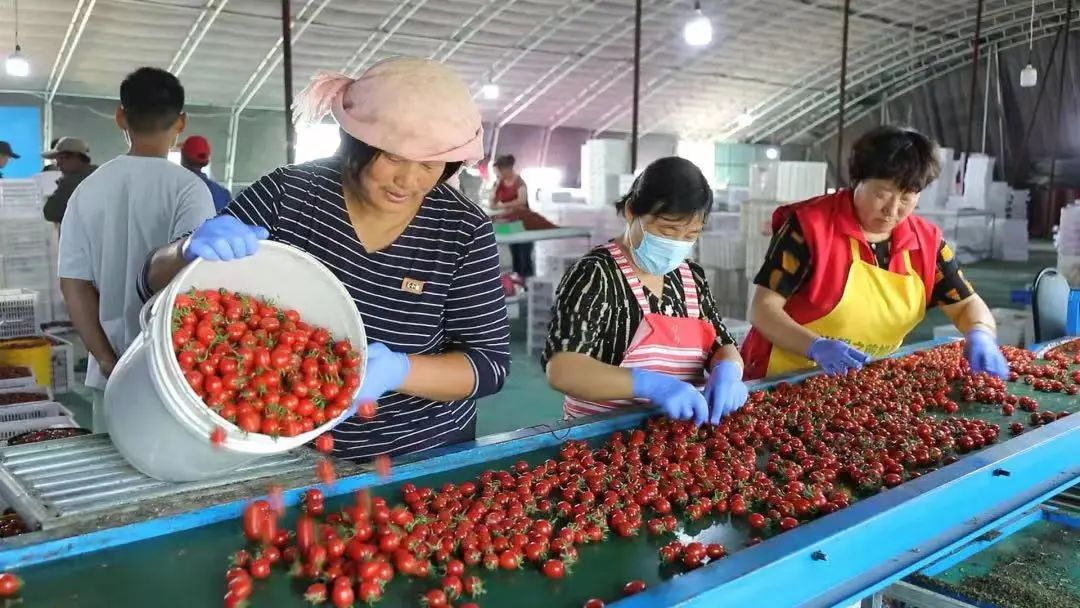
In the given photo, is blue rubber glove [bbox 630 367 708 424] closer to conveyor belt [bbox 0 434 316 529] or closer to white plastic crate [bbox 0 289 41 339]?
conveyor belt [bbox 0 434 316 529]

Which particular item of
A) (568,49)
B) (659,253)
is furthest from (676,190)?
(568,49)

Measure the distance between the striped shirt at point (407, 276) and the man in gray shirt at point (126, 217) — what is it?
1.15m

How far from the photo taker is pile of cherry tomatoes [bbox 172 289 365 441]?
1408 mm

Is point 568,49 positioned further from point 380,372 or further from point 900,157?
point 380,372

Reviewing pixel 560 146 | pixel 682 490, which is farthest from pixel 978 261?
pixel 682 490

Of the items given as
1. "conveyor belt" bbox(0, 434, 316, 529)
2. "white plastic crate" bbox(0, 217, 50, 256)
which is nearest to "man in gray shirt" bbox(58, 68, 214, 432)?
"conveyor belt" bbox(0, 434, 316, 529)

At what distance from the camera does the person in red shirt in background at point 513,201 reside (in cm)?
1038

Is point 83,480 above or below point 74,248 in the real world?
below

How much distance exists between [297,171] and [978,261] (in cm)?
1518

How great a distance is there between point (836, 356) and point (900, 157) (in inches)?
26.1

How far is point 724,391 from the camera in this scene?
2.29 m

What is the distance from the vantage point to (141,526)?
1450mm

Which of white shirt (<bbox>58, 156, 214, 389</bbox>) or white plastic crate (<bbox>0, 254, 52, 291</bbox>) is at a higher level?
white shirt (<bbox>58, 156, 214, 389</bbox>)

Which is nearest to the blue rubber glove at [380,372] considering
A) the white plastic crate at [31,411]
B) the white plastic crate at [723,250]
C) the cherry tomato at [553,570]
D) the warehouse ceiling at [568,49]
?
the cherry tomato at [553,570]
